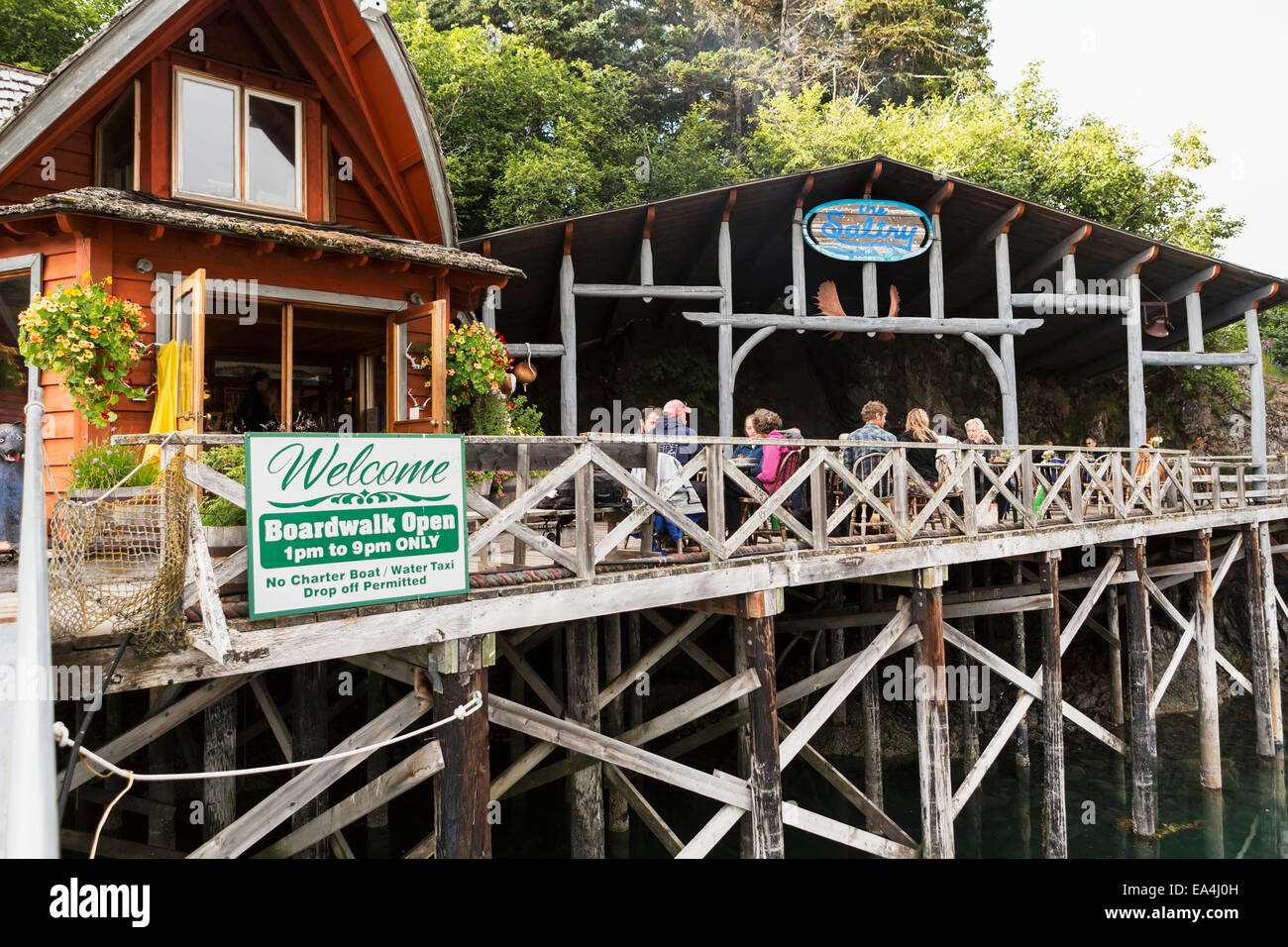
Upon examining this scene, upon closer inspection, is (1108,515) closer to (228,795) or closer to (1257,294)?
(1257,294)

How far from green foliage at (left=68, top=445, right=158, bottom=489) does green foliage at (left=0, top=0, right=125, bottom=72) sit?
1638cm

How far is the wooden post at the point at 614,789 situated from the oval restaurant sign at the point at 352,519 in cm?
494

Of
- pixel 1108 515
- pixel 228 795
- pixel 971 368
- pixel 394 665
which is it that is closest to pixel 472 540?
pixel 394 665

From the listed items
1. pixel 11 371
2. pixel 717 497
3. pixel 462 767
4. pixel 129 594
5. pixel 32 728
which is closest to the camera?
pixel 32 728

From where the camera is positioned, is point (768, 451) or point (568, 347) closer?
point (768, 451)

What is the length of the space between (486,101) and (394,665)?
54.5 ft

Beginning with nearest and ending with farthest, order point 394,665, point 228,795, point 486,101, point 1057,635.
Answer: point 394,665 → point 228,795 → point 1057,635 → point 486,101

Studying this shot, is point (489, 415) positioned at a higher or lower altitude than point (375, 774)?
higher

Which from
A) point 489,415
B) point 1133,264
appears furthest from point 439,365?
point 1133,264

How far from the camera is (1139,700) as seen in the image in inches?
423

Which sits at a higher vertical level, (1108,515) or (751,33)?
(751,33)

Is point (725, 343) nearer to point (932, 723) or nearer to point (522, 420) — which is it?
point (522, 420)

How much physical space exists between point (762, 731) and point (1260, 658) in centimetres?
1170
